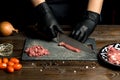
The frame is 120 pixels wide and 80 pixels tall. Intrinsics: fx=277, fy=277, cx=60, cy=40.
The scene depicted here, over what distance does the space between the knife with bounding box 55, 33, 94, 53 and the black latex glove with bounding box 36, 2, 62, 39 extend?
0.03 metres

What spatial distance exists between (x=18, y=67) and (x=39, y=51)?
0.52 ft

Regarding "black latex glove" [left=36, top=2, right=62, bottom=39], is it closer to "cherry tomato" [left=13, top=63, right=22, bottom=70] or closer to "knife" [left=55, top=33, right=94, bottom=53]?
"knife" [left=55, top=33, right=94, bottom=53]

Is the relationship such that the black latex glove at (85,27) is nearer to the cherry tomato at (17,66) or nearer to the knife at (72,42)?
the knife at (72,42)

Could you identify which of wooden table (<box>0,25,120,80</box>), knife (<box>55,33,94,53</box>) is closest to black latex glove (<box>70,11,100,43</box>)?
knife (<box>55,33,94,53</box>)

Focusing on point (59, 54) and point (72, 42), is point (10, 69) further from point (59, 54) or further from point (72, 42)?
point (72, 42)

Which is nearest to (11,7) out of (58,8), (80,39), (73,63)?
(58,8)

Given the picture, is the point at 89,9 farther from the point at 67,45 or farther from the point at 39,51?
the point at 39,51

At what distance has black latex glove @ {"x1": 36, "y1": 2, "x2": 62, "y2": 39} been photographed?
5.21 feet

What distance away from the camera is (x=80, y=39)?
1.58 meters

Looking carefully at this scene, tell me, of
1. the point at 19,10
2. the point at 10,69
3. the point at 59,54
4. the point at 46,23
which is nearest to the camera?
the point at 10,69

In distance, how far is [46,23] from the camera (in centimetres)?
161

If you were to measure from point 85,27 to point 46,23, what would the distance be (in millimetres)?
228

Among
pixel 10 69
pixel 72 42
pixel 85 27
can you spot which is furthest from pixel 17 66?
pixel 85 27

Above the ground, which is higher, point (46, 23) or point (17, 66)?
point (46, 23)
